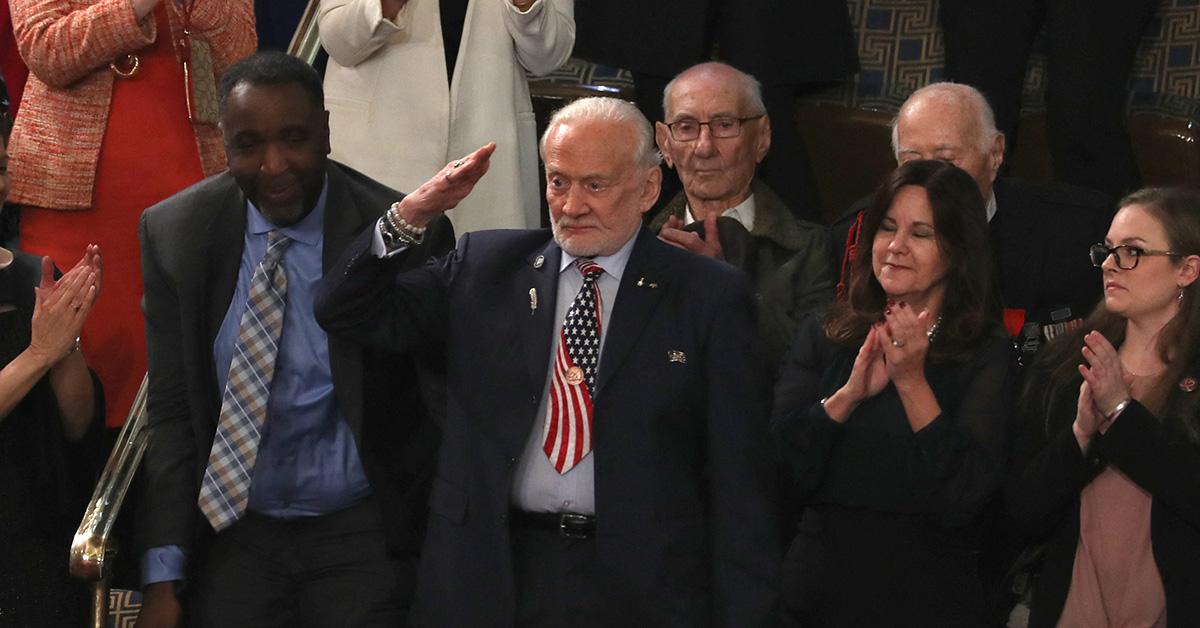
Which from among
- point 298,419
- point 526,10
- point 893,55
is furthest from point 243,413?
point 893,55

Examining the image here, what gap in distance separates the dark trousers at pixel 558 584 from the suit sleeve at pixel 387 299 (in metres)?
0.47

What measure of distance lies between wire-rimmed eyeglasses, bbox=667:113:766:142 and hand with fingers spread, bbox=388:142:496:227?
1.47 m

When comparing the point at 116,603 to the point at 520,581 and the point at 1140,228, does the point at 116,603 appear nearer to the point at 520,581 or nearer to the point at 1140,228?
the point at 520,581

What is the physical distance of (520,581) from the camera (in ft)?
11.2

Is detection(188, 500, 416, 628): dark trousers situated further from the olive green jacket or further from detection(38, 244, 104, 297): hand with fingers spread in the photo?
the olive green jacket

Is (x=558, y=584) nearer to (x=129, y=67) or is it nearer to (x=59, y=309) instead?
(x=59, y=309)

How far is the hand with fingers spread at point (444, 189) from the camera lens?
3.34 metres

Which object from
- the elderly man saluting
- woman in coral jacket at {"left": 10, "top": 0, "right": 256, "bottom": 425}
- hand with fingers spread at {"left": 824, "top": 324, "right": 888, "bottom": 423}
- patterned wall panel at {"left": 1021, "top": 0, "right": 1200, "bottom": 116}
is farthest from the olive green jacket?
patterned wall panel at {"left": 1021, "top": 0, "right": 1200, "bottom": 116}

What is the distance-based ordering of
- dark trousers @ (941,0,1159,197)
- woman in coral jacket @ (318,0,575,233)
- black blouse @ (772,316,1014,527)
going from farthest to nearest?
dark trousers @ (941,0,1159,197) → woman in coral jacket @ (318,0,575,233) → black blouse @ (772,316,1014,527)

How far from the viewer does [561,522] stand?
3.39 metres

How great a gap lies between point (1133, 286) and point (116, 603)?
2429 millimetres

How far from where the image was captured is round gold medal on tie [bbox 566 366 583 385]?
343 centimetres

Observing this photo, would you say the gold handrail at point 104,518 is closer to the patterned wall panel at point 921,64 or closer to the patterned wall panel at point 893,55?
the patterned wall panel at point 921,64

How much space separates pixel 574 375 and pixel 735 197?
1.41m
